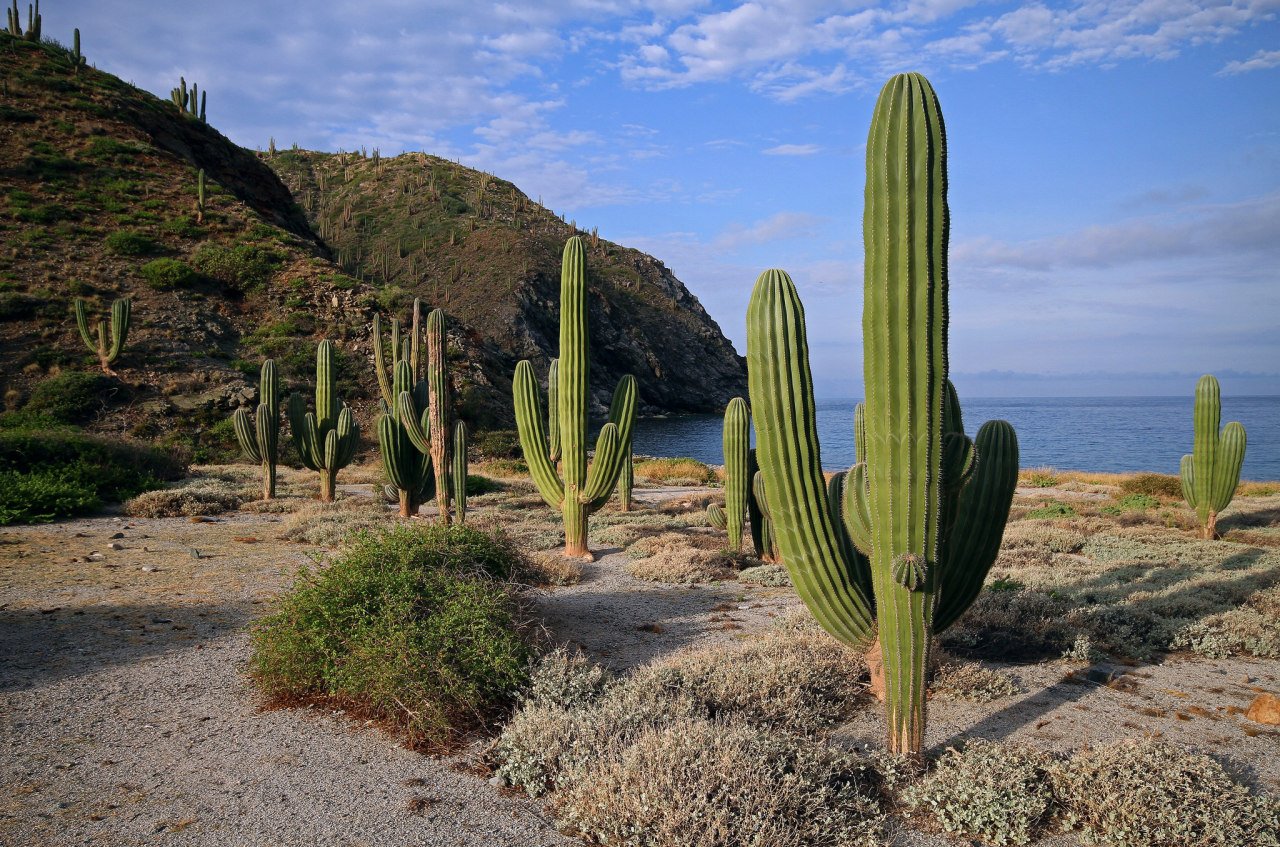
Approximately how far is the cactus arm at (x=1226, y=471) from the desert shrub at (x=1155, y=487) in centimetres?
609

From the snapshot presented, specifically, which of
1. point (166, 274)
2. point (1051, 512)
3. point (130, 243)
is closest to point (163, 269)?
point (166, 274)

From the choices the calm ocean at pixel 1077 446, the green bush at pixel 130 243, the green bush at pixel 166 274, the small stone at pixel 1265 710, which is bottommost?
the calm ocean at pixel 1077 446

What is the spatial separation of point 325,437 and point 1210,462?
15975 mm

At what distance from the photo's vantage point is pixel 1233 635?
629 centimetres

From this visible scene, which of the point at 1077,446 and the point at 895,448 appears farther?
the point at 1077,446

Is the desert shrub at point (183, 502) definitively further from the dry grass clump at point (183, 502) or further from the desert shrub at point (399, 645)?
the desert shrub at point (399, 645)

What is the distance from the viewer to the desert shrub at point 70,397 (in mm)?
20812

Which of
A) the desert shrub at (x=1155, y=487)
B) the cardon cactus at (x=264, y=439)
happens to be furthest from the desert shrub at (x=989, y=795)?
the desert shrub at (x=1155, y=487)

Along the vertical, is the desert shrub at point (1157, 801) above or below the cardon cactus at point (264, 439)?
below

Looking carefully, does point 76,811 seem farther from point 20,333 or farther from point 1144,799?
point 20,333

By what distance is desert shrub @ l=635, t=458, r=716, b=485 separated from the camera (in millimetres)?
23719

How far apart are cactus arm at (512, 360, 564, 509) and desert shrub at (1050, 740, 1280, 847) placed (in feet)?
24.0

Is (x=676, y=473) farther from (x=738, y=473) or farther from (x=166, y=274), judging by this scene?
(x=166, y=274)

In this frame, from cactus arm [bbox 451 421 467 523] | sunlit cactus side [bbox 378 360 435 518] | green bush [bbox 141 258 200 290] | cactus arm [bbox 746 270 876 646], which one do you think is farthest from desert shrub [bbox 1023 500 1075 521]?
green bush [bbox 141 258 200 290]
